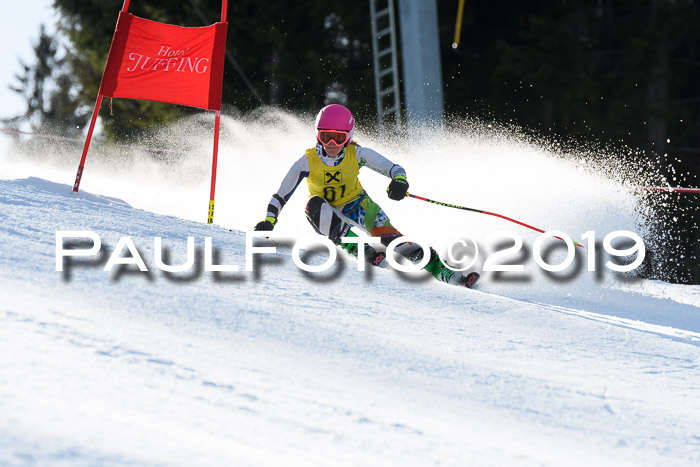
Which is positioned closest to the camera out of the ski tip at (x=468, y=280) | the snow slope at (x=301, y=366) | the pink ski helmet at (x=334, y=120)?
the snow slope at (x=301, y=366)

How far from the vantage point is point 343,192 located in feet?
17.9

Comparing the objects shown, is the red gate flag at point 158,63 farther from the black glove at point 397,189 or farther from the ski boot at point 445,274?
the ski boot at point 445,274

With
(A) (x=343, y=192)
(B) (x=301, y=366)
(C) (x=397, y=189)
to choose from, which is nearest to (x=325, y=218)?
(A) (x=343, y=192)

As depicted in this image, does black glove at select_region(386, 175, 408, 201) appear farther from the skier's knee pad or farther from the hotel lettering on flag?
the hotel lettering on flag

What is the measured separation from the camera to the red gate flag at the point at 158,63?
6.11 meters

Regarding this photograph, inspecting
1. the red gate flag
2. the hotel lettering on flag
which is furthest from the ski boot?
the red gate flag

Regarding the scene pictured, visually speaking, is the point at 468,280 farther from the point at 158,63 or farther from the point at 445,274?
the point at 158,63

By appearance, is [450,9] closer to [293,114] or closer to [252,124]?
[293,114]

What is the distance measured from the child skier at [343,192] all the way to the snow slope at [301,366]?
0.27 meters

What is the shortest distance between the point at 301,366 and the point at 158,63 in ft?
12.8

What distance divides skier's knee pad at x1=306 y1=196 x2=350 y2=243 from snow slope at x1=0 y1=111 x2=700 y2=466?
23cm

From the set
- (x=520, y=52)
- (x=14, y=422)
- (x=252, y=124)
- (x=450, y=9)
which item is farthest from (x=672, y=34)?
(x=14, y=422)

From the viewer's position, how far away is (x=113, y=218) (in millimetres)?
5488

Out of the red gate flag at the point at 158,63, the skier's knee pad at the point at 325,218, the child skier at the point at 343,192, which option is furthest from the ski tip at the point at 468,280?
the red gate flag at the point at 158,63
